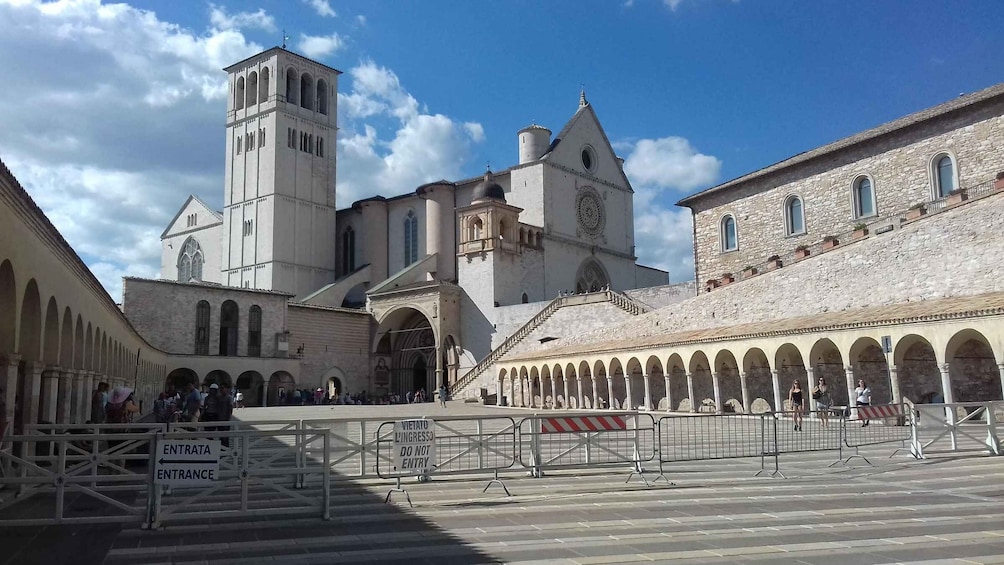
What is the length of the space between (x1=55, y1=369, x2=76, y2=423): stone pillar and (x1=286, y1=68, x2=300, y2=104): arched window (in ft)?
155

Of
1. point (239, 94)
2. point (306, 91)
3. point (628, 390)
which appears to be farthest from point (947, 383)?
point (239, 94)

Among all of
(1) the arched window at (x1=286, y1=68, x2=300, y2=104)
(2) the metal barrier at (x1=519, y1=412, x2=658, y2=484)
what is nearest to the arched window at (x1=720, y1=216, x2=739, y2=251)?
(2) the metal barrier at (x1=519, y1=412, x2=658, y2=484)

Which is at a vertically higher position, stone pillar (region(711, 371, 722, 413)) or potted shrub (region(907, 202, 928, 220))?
potted shrub (region(907, 202, 928, 220))

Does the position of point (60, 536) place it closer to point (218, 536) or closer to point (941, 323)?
point (218, 536)

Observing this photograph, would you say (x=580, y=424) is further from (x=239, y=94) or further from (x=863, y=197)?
(x=239, y=94)

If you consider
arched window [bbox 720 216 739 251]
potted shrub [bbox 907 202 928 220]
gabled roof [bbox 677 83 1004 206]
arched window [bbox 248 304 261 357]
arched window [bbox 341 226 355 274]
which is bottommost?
arched window [bbox 248 304 261 357]

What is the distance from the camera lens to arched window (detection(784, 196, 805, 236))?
3210 cm

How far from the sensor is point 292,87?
6147 cm

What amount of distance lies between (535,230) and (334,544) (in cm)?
4339

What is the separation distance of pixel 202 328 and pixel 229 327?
1722mm

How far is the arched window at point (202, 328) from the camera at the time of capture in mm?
46094

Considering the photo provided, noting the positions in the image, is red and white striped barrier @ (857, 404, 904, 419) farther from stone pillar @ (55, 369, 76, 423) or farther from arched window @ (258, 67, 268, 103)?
arched window @ (258, 67, 268, 103)

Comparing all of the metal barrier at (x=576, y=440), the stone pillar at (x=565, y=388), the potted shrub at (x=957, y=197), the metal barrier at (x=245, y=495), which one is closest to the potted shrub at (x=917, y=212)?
the potted shrub at (x=957, y=197)

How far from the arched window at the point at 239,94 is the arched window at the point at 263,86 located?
229 centimetres
